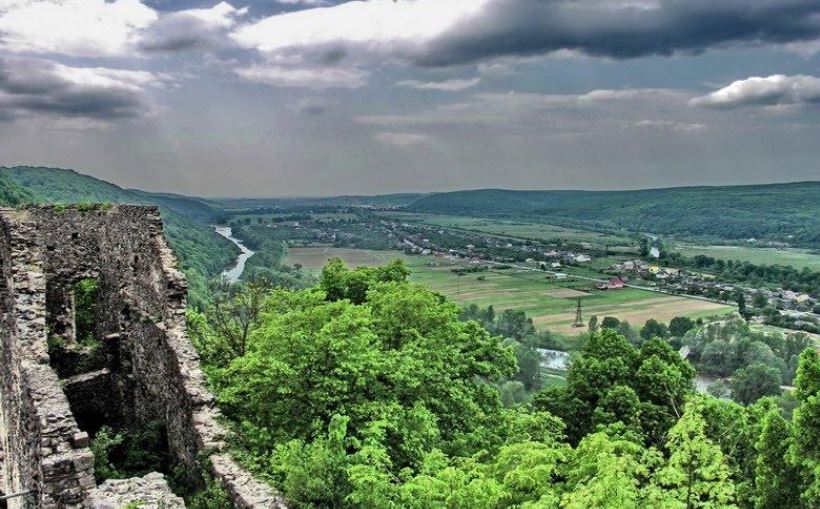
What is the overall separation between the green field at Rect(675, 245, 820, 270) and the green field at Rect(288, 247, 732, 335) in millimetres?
54262

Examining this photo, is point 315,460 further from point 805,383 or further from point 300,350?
point 805,383

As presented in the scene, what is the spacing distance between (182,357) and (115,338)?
6623mm

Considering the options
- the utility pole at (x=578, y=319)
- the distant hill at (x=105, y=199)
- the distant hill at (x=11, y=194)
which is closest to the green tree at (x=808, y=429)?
the distant hill at (x=11, y=194)

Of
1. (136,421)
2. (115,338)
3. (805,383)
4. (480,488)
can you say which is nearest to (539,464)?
(480,488)

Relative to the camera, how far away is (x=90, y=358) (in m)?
20.3

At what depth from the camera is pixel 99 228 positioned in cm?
2033

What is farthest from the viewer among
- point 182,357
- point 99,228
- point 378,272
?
point 378,272

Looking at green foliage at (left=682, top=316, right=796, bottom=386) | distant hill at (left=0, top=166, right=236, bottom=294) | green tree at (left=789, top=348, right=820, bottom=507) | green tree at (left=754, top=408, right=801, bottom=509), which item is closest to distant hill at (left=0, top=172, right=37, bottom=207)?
distant hill at (left=0, top=166, right=236, bottom=294)

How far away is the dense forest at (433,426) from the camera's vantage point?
37.7 ft

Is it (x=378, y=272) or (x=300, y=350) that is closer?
(x=300, y=350)

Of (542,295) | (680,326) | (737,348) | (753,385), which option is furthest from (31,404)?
(542,295)

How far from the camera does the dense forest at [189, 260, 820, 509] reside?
1150 cm

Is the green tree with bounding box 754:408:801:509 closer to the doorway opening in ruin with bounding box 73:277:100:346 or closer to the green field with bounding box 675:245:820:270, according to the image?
the doorway opening in ruin with bounding box 73:277:100:346

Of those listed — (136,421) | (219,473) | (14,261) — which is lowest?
(136,421)
